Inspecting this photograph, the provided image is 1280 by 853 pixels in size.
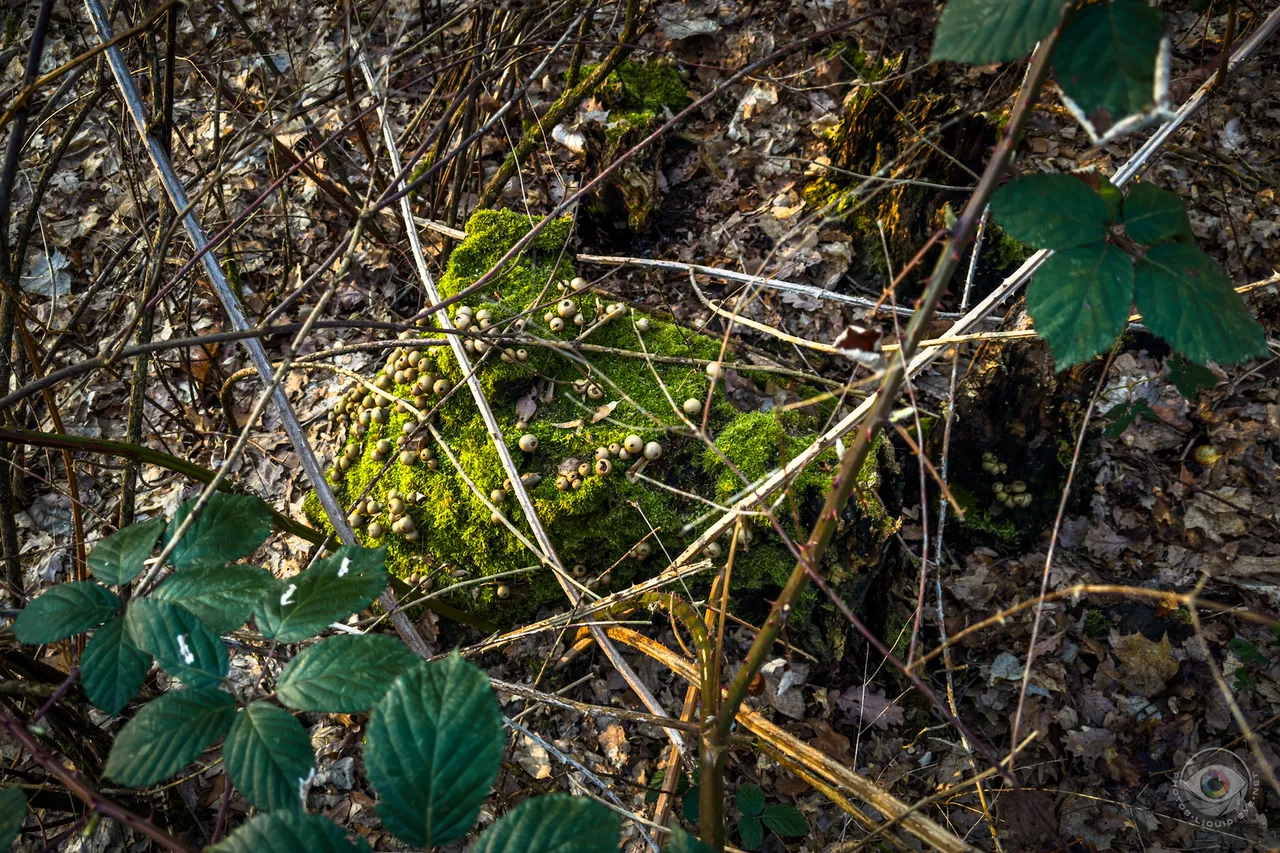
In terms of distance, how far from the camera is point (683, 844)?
1020 mm

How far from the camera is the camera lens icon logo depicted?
9.01 feet

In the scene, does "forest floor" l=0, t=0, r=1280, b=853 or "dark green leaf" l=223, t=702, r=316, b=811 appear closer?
"dark green leaf" l=223, t=702, r=316, b=811

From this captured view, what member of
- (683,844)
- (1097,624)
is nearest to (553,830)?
(683,844)

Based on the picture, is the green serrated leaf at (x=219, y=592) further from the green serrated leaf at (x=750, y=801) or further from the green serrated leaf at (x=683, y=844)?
the green serrated leaf at (x=750, y=801)

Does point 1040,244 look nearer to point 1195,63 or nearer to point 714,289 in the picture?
point 714,289

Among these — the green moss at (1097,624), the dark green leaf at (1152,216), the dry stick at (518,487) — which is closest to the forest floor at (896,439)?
the green moss at (1097,624)

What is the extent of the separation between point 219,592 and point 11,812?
396 mm

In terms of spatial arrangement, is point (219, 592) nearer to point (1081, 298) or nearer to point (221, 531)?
point (221, 531)

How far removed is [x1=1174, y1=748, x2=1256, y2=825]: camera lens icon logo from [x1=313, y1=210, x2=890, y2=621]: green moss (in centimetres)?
191

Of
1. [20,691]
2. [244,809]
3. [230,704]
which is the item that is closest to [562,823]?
[230,704]

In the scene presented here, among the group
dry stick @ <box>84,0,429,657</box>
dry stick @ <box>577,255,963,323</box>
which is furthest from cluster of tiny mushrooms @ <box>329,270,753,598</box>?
dry stick @ <box>84,0,429,657</box>

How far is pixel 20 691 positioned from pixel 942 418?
3.22m

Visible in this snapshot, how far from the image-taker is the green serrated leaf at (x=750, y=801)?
7.55 ft

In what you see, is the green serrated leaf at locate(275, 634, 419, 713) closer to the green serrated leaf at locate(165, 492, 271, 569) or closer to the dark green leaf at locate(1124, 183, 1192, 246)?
the green serrated leaf at locate(165, 492, 271, 569)
